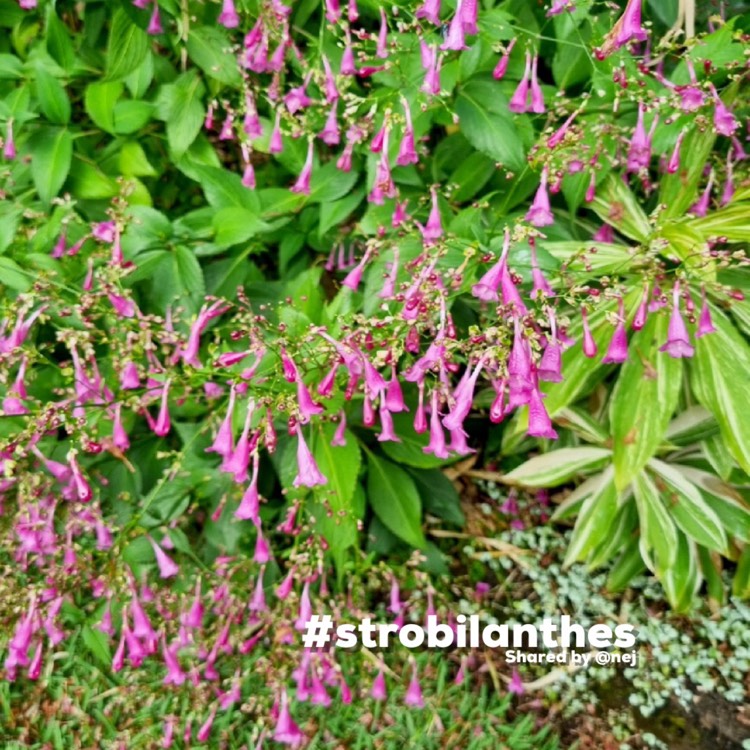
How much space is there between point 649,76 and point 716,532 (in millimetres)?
1454

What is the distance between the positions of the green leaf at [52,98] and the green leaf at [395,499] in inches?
59.3

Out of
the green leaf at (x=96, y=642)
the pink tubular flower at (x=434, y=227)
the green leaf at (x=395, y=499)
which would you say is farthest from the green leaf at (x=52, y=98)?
the green leaf at (x=96, y=642)

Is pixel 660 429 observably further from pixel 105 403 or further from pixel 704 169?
pixel 105 403

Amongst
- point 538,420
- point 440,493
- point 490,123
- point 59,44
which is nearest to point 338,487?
point 440,493

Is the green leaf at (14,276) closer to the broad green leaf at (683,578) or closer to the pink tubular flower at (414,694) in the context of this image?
the pink tubular flower at (414,694)

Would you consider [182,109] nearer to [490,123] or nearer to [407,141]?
[407,141]

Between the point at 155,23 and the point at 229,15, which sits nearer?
the point at 229,15

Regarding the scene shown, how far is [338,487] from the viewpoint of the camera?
2287 mm

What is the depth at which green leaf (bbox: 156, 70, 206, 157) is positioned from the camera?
8.29ft

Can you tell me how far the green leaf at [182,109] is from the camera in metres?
2.53

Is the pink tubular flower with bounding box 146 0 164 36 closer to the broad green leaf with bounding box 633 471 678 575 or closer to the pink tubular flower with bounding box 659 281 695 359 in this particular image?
the pink tubular flower with bounding box 659 281 695 359

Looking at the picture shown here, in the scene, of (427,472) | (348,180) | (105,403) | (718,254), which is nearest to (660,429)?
(718,254)

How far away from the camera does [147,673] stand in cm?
254

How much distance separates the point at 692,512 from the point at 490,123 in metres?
1.41
